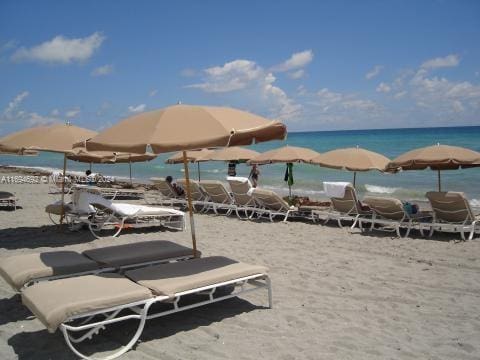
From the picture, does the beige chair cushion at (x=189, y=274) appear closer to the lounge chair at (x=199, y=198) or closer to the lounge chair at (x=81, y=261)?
the lounge chair at (x=81, y=261)

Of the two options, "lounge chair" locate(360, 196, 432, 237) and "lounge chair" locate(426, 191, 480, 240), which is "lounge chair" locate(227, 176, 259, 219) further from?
"lounge chair" locate(426, 191, 480, 240)

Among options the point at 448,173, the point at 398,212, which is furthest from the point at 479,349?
the point at 448,173

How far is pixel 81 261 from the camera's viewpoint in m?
4.61

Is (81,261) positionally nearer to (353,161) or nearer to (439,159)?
(439,159)

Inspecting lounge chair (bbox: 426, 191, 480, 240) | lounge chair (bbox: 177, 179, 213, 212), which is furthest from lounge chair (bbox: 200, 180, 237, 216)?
lounge chair (bbox: 426, 191, 480, 240)

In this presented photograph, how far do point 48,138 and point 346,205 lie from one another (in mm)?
5673

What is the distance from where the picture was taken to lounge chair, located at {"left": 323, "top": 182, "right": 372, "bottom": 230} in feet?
29.7

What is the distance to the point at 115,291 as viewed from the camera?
356 centimetres

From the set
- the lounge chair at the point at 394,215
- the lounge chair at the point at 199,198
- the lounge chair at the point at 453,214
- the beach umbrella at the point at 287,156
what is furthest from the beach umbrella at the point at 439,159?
the lounge chair at the point at 199,198

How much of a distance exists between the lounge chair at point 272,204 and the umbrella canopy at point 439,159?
2.43 m

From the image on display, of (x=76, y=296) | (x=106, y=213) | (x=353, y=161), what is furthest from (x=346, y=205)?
(x=76, y=296)

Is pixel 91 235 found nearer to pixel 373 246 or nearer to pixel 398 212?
pixel 373 246

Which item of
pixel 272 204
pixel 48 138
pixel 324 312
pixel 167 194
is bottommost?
pixel 324 312

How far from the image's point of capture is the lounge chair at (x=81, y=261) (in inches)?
165
